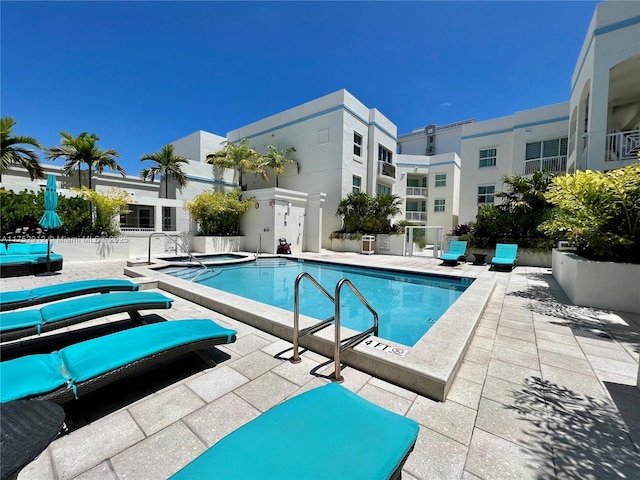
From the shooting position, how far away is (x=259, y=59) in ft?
44.7

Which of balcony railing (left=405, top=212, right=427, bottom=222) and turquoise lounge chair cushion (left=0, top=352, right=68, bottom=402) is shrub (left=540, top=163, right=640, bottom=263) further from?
balcony railing (left=405, top=212, right=427, bottom=222)

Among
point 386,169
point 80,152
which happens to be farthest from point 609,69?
point 80,152

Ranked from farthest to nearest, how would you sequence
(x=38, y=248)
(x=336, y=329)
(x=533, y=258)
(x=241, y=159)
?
(x=241, y=159), (x=533, y=258), (x=38, y=248), (x=336, y=329)

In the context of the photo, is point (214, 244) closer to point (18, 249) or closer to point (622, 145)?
point (18, 249)

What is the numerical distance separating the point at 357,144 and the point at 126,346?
57.8 feet

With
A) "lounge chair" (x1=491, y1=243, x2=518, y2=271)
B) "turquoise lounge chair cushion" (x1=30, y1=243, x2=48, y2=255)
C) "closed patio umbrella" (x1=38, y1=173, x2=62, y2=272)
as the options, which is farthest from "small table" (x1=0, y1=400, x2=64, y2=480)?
"lounge chair" (x1=491, y1=243, x2=518, y2=271)

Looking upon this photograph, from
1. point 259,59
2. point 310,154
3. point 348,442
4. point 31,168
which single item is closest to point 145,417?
point 348,442

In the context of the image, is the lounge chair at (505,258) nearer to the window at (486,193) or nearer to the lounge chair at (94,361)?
the window at (486,193)

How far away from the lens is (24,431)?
118 cm

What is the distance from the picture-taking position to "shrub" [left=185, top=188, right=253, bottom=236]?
49.8ft

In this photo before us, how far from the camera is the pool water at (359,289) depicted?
551 cm

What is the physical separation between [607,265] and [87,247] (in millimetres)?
15777

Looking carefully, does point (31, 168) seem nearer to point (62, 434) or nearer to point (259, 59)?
point (259, 59)

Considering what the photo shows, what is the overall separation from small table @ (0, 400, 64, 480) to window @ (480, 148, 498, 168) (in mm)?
22229
